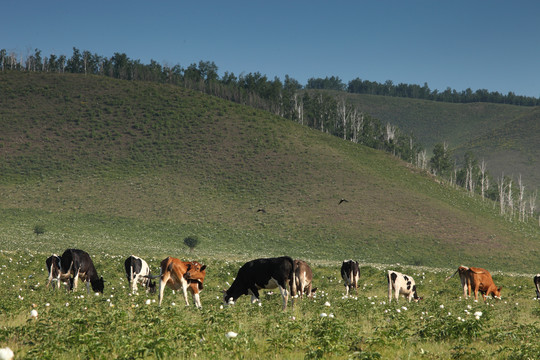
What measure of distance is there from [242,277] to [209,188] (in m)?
80.1

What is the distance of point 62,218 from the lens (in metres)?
77.8

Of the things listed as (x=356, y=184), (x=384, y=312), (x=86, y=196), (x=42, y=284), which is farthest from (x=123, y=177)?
(x=384, y=312)

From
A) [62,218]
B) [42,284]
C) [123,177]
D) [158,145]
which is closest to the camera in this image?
[42,284]

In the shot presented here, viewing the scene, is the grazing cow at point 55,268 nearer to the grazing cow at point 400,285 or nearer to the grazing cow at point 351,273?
the grazing cow at point 351,273

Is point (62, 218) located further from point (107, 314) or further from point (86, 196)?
point (107, 314)

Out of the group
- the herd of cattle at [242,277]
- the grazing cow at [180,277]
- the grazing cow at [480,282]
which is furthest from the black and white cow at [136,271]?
the grazing cow at [480,282]

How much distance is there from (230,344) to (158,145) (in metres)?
107

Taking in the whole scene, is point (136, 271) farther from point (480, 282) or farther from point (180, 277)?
point (480, 282)

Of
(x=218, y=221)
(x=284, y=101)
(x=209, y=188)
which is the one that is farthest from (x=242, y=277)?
(x=284, y=101)

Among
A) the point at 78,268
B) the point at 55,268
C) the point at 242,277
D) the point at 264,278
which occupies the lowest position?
the point at 55,268

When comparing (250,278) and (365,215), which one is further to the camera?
(365,215)

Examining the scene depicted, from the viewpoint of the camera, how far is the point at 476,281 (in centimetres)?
2189

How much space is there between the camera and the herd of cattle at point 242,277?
57.3ft

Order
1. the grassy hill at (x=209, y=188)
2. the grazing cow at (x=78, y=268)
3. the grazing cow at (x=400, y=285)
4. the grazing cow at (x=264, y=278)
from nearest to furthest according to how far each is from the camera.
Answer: the grazing cow at (x=264, y=278), the grazing cow at (x=78, y=268), the grazing cow at (x=400, y=285), the grassy hill at (x=209, y=188)
